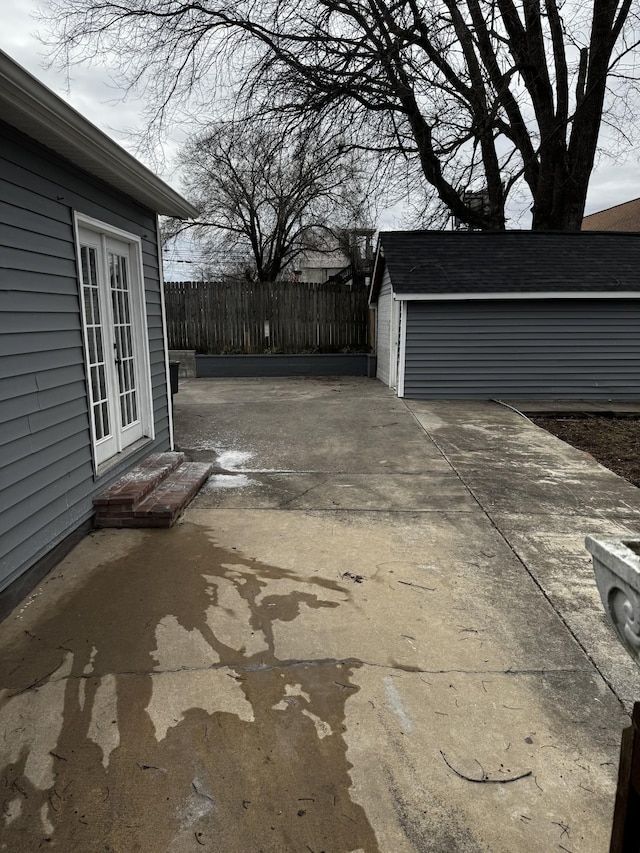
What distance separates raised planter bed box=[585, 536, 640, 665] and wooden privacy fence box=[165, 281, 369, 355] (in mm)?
12613

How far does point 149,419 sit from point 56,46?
21.8ft

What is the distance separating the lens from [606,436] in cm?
709

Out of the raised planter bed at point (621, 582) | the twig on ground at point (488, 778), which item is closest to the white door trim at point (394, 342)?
the twig on ground at point (488, 778)

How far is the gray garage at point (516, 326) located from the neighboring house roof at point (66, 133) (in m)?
5.78

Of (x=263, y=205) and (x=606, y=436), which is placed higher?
(x=263, y=205)

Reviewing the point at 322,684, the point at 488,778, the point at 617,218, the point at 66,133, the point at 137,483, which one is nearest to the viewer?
the point at 488,778

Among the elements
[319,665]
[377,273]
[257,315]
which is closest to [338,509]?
[319,665]

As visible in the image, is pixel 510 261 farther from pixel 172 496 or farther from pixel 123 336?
pixel 172 496

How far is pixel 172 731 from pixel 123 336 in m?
3.53

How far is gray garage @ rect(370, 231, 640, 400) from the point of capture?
9180 mm

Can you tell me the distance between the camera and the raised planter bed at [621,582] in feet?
2.78

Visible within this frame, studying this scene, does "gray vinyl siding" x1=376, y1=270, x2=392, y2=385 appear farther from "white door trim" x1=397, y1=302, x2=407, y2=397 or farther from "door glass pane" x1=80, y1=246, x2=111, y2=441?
"door glass pane" x1=80, y1=246, x2=111, y2=441

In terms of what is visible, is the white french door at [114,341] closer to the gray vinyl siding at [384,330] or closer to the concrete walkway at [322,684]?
the concrete walkway at [322,684]

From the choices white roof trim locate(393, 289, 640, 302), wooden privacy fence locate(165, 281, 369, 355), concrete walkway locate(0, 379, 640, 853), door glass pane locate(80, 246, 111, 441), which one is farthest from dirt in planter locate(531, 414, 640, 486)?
wooden privacy fence locate(165, 281, 369, 355)
